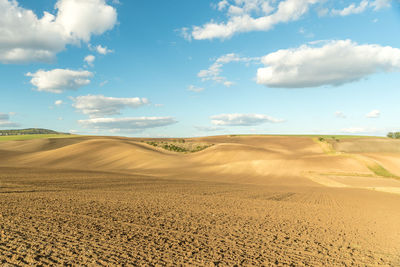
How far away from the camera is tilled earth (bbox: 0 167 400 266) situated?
8.23 metres

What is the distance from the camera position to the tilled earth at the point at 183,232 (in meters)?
8.23

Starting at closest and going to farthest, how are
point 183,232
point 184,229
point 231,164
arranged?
point 183,232, point 184,229, point 231,164

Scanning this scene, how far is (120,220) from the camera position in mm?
11820

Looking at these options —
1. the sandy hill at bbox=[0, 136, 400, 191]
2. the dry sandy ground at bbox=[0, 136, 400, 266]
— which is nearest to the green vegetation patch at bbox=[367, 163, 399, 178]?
the sandy hill at bbox=[0, 136, 400, 191]

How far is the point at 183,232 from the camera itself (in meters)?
10.8

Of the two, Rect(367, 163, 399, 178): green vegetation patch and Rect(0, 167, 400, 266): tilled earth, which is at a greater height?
Rect(0, 167, 400, 266): tilled earth

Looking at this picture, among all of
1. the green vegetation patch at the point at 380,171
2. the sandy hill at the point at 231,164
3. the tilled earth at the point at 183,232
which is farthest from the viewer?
the green vegetation patch at the point at 380,171

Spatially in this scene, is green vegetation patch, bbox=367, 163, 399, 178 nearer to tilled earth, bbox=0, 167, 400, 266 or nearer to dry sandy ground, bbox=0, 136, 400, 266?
dry sandy ground, bbox=0, 136, 400, 266

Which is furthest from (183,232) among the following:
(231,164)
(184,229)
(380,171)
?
(380,171)

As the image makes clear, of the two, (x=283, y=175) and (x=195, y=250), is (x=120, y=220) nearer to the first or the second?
(x=195, y=250)

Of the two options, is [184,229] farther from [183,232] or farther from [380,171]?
[380,171]

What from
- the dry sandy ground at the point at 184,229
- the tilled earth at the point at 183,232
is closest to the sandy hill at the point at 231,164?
the dry sandy ground at the point at 184,229

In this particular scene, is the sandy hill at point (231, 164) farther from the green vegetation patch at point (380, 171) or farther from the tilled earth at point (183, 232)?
the tilled earth at point (183, 232)

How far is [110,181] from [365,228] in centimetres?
2098
